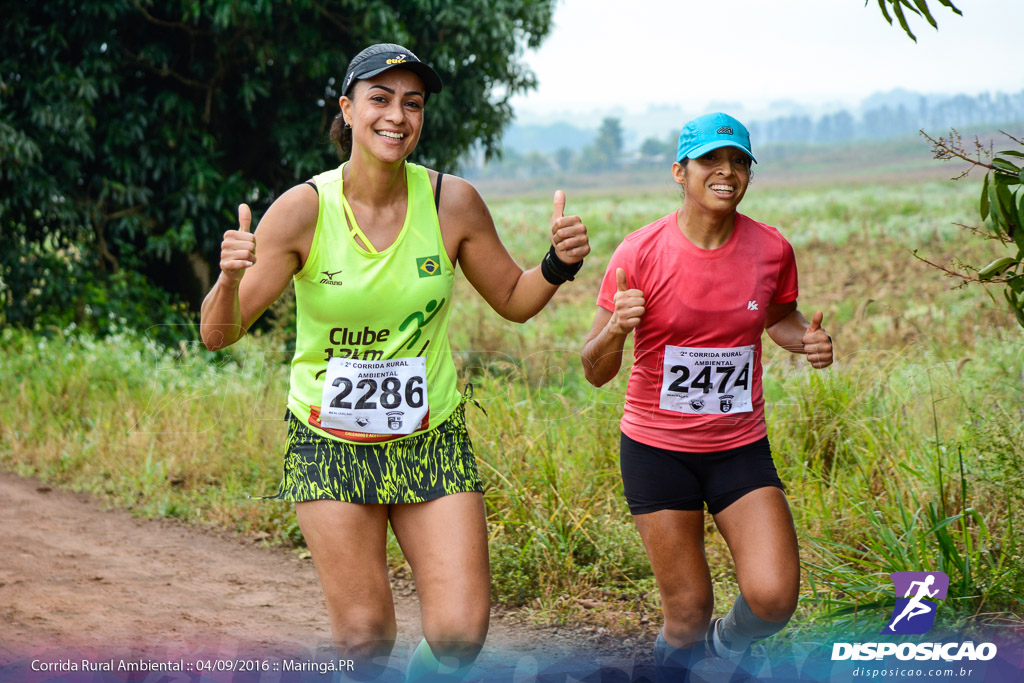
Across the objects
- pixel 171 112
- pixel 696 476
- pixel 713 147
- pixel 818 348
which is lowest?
pixel 696 476

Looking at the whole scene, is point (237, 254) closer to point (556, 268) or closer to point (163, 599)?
point (556, 268)

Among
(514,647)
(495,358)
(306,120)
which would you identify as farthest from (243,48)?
(514,647)

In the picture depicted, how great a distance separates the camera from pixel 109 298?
9.84m

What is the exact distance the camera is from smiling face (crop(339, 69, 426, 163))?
3086 mm

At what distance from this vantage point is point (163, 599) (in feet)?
16.5

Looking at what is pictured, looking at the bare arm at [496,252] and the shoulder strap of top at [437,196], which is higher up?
the shoulder strap of top at [437,196]

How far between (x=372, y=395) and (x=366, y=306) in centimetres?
27

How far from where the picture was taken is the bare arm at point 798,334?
3.32 m

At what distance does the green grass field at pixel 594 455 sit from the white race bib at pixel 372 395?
4.57 ft

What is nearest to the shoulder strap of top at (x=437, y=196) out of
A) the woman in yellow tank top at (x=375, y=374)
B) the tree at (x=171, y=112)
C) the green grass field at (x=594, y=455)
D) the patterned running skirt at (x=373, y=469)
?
the woman in yellow tank top at (x=375, y=374)

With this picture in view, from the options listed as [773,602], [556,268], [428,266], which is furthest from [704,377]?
[428,266]

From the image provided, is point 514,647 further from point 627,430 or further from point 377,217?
point 377,217

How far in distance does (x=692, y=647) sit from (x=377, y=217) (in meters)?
1.81

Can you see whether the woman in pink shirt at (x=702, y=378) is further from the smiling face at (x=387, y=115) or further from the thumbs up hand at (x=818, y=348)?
the smiling face at (x=387, y=115)
